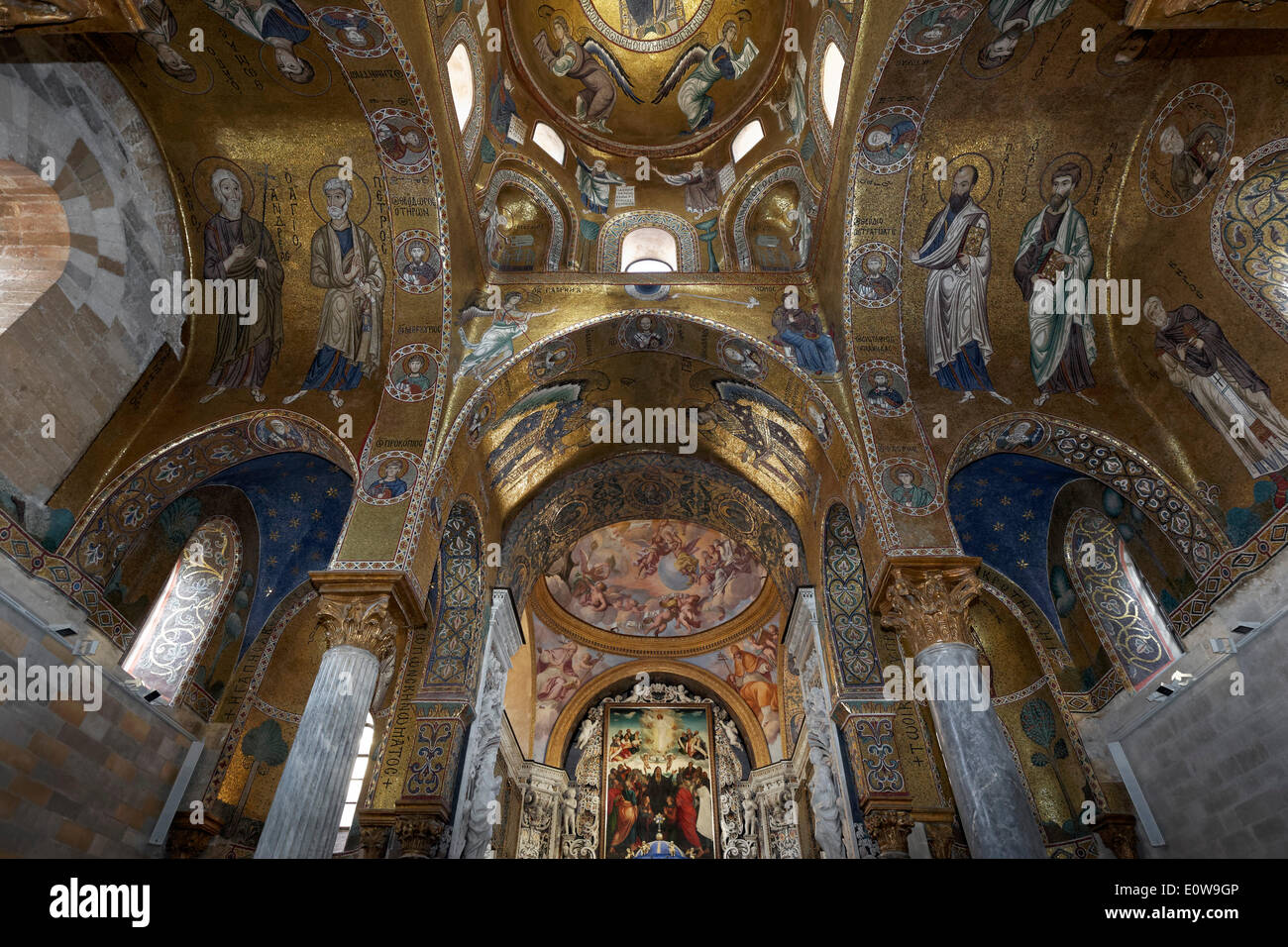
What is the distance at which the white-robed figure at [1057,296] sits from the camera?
29.5ft

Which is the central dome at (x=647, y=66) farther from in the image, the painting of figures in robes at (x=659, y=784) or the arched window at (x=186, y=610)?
the painting of figures in robes at (x=659, y=784)

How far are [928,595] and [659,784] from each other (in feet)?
40.1

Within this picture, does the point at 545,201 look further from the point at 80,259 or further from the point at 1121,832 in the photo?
the point at 1121,832

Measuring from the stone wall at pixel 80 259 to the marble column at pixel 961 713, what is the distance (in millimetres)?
9336

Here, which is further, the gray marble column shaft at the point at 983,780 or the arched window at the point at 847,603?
the arched window at the point at 847,603

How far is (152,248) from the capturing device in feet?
28.8

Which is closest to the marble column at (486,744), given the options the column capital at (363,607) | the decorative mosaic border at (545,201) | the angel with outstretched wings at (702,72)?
the column capital at (363,607)

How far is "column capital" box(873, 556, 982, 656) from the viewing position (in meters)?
7.61

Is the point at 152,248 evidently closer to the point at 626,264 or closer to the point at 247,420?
the point at 247,420

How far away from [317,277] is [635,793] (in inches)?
552

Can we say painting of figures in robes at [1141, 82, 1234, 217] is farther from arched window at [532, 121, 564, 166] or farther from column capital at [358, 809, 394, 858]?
column capital at [358, 809, 394, 858]

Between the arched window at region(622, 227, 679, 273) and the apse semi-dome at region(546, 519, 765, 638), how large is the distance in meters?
7.48
